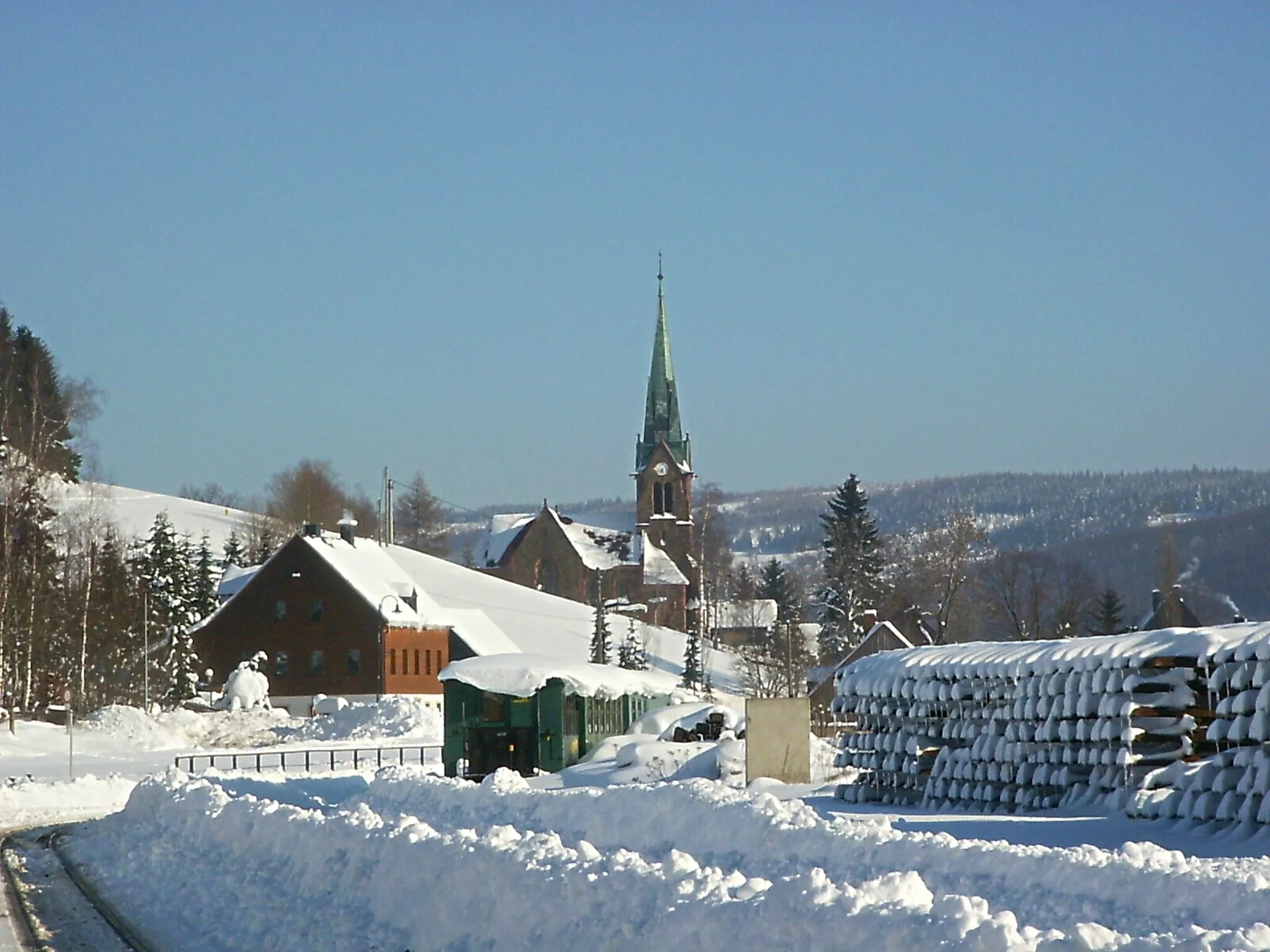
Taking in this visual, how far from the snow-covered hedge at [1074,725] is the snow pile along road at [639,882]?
4548 mm

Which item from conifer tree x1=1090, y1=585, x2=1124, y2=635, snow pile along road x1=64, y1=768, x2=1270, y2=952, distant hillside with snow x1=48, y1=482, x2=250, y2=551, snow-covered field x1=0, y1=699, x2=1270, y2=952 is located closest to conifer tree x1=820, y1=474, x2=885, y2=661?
conifer tree x1=1090, y1=585, x2=1124, y2=635

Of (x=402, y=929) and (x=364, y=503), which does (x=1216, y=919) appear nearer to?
(x=402, y=929)

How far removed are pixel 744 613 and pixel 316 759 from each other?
296 feet

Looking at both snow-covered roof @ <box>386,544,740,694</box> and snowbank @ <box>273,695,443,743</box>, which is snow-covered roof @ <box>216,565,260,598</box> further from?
snowbank @ <box>273,695,443,743</box>

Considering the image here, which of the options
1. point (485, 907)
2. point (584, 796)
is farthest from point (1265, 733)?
point (485, 907)

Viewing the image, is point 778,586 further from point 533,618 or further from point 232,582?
point 232,582

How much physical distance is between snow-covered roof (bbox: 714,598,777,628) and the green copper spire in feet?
40.2

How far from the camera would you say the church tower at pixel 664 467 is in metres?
142

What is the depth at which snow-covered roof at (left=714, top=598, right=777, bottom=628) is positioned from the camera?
5330 inches

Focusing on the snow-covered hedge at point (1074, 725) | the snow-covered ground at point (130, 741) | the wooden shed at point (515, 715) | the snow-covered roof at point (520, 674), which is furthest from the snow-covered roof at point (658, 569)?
the snow-covered hedge at point (1074, 725)

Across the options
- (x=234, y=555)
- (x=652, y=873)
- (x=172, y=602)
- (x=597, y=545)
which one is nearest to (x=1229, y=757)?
(x=652, y=873)

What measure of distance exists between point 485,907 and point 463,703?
82.3 feet

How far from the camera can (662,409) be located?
Result: 469 ft

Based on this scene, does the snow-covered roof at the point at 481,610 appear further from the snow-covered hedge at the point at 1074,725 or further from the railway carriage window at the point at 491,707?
the snow-covered hedge at the point at 1074,725
